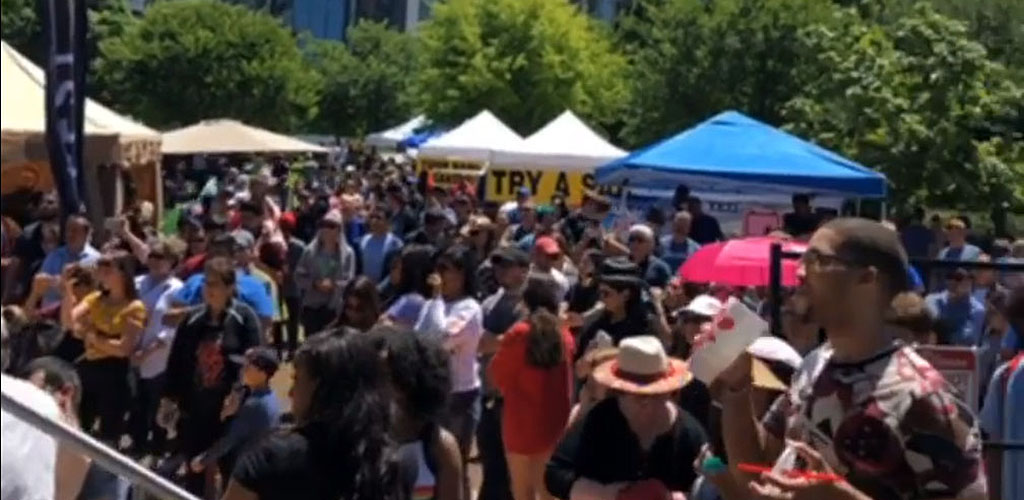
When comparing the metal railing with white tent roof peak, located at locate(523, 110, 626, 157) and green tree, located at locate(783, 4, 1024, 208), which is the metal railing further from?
white tent roof peak, located at locate(523, 110, 626, 157)

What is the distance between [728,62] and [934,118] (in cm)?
1847

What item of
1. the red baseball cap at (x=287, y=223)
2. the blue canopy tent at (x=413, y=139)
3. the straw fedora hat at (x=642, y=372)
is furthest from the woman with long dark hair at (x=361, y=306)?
the blue canopy tent at (x=413, y=139)

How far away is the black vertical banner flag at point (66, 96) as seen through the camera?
2.12 m

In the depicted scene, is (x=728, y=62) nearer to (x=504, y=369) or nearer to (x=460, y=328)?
(x=460, y=328)

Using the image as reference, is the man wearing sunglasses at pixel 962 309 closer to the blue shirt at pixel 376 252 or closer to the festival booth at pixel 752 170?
the festival booth at pixel 752 170

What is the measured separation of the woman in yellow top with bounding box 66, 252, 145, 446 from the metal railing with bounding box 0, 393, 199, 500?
2.78 m

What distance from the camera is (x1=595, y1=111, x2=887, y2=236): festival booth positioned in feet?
57.1

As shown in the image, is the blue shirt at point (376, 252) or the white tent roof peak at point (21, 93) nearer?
the white tent roof peak at point (21, 93)

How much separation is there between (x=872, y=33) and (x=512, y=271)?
718 inches

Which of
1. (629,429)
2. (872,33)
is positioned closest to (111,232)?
(629,429)

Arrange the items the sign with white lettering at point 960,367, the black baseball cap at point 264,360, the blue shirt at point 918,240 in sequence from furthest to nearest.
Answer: the blue shirt at point 918,240 → the black baseball cap at point 264,360 → the sign with white lettering at point 960,367

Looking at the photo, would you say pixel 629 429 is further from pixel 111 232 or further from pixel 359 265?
pixel 359 265

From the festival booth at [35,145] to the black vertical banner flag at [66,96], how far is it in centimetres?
2

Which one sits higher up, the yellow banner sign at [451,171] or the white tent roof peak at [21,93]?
the white tent roof peak at [21,93]
